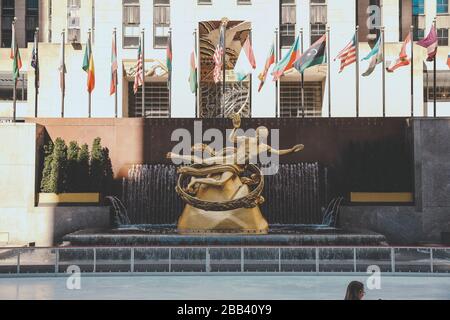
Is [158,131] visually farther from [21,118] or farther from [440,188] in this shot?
[21,118]

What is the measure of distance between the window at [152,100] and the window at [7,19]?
27.0 meters

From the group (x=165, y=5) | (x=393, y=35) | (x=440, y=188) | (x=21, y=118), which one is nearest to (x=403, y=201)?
(x=440, y=188)

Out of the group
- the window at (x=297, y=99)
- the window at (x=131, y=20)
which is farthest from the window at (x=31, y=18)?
the window at (x=297, y=99)

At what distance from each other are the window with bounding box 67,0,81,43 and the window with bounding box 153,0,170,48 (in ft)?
24.2

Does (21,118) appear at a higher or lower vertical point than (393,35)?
lower

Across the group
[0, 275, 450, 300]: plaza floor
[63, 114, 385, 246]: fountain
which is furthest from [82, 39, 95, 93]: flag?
[0, 275, 450, 300]: plaza floor

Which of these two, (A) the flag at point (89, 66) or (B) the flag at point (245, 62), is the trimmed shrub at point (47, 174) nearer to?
(A) the flag at point (89, 66)

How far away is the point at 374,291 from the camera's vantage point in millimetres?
18094

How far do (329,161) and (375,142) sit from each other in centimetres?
209

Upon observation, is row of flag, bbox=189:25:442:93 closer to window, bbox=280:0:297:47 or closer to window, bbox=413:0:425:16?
window, bbox=280:0:297:47

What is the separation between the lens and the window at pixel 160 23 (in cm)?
5006

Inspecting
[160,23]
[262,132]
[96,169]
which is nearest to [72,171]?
[96,169]

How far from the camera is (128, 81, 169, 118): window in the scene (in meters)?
51.3
